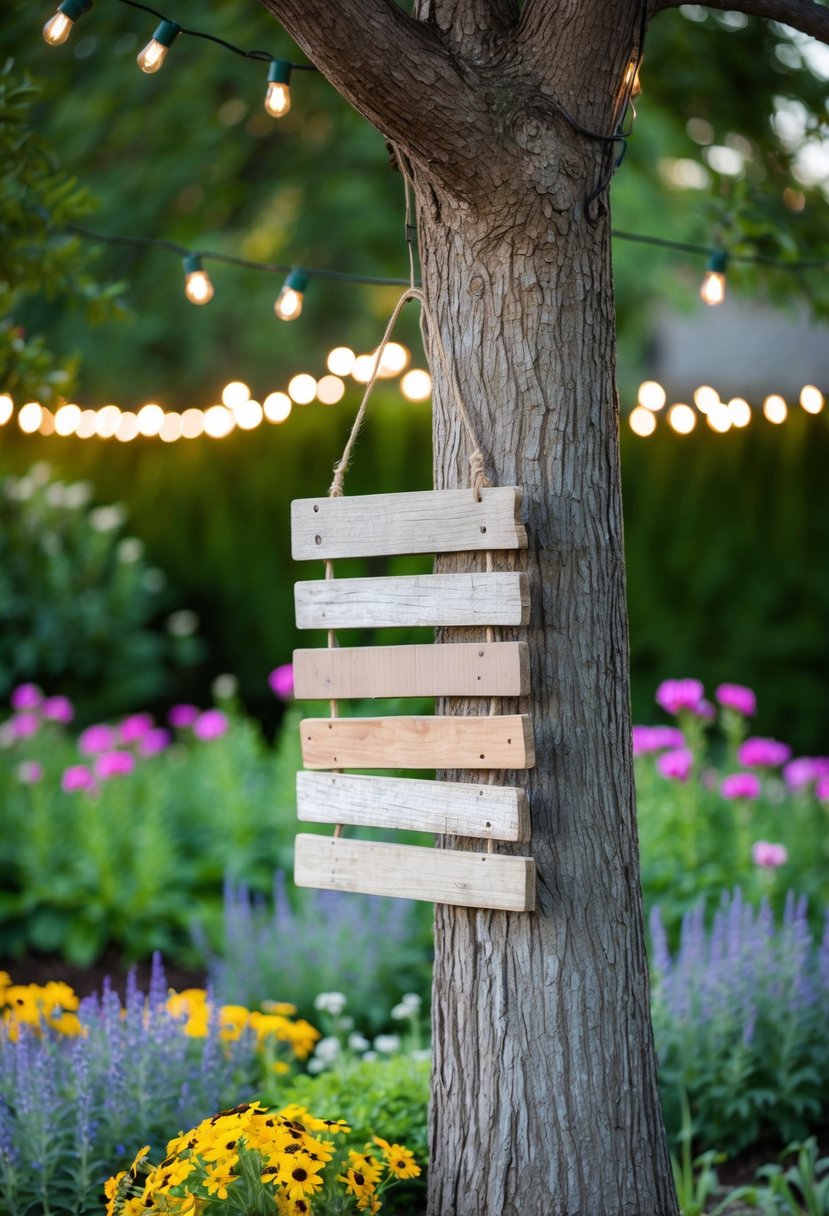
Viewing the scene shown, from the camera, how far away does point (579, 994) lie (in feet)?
6.72

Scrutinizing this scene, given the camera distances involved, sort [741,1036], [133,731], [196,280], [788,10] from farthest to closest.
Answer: [133,731]
[196,280]
[741,1036]
[788,10]

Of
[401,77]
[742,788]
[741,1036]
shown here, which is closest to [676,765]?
[742,788]

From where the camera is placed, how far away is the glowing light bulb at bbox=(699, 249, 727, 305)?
321 cm

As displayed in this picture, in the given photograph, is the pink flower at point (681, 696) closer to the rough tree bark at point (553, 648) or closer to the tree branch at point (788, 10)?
the rough tree bark at point (553, 648)

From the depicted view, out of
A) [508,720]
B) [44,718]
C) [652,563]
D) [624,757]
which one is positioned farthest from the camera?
[652,563]

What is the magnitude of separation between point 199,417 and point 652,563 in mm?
2425

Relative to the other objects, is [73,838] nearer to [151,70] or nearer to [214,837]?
[214,837]

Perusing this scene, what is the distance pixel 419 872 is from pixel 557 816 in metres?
0.26

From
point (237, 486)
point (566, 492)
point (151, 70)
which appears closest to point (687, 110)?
point (237, 486)

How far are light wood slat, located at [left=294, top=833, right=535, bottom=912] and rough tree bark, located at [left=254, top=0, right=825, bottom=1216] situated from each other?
0.27 ft

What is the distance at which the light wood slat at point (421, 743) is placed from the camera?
1971 millimetres

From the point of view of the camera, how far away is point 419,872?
A: 209 cm

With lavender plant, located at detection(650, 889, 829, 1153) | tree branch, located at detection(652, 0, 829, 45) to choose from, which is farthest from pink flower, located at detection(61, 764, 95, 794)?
tree branch, located at detection(652, 0, 829, 45)

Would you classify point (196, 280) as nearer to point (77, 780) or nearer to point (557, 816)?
point (557, 816)
